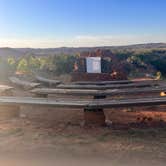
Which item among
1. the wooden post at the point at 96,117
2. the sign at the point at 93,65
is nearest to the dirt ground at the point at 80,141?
the wooden post at the point at 96,117

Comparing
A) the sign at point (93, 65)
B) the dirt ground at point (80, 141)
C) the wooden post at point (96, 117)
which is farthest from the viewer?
the sign at point (93, 65)

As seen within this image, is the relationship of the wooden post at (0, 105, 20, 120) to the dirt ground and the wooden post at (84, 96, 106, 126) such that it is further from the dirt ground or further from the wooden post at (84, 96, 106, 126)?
the wooden post at (84, 96, 106, 126)

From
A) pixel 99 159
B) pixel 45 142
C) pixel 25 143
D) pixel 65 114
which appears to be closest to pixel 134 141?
pixel 99 159

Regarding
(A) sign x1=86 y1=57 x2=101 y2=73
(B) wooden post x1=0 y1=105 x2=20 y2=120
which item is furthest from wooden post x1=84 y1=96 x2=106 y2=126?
(A) sign x1=86 y1=57 x2=101 y2=73

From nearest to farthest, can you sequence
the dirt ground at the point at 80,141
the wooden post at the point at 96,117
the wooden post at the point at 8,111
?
the dirt ground at the point at 80,141 < the wooden post at the point at 96,117 < the wooden post at the point at 8,111

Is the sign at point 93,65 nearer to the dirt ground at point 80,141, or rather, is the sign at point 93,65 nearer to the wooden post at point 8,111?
the dirt ground at point 80,141

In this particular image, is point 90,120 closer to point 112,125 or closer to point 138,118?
Answer: point 112,125

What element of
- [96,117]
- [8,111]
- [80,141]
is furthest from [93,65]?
[80,141]

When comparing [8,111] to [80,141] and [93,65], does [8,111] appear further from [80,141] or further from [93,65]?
[93,65]
